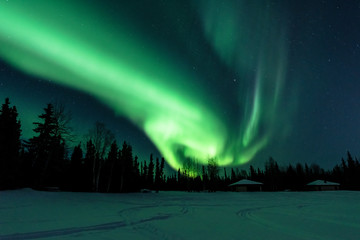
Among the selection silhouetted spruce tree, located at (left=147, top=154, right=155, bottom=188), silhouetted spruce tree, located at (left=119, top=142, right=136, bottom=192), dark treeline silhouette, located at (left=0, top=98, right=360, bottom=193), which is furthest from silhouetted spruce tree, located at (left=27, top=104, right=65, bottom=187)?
silhouetted spruce tree, located at (left=147, top=154, right=155, bottom=188)

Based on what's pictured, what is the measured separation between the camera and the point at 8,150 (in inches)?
894

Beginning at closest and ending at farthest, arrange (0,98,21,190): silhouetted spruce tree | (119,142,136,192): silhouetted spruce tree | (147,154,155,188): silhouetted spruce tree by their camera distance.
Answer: (0,98,21,190): silhouetted spruce tree, (119,142,136,192): silhouetted spruce tree, (147,154,155,188): silhouetted spruce tree

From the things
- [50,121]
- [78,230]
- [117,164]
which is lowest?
[78,230]

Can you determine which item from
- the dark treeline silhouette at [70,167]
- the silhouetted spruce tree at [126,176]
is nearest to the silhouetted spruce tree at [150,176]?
the dark treeline silhouette at [70,167]

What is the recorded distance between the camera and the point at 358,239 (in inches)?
219

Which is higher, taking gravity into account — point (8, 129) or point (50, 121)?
point (50, 121)

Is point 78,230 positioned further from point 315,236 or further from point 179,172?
point 179,172

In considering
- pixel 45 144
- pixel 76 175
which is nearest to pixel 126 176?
pixel 76 175

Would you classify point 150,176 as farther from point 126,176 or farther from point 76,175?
point 76,175

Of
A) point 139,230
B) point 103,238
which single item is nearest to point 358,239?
point 139,230

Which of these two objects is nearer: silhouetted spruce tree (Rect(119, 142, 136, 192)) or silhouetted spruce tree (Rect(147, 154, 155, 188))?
silhouetted spruce tree (Rect(119, 142, 136, 192))

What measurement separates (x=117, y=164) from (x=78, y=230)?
164 ft

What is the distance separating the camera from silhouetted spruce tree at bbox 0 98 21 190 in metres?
21.0

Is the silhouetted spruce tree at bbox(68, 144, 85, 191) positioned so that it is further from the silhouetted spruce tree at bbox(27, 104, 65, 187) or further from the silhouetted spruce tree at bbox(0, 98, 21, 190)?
the silhouetted spruce tree at bbox(0, 98, 21, 190)
